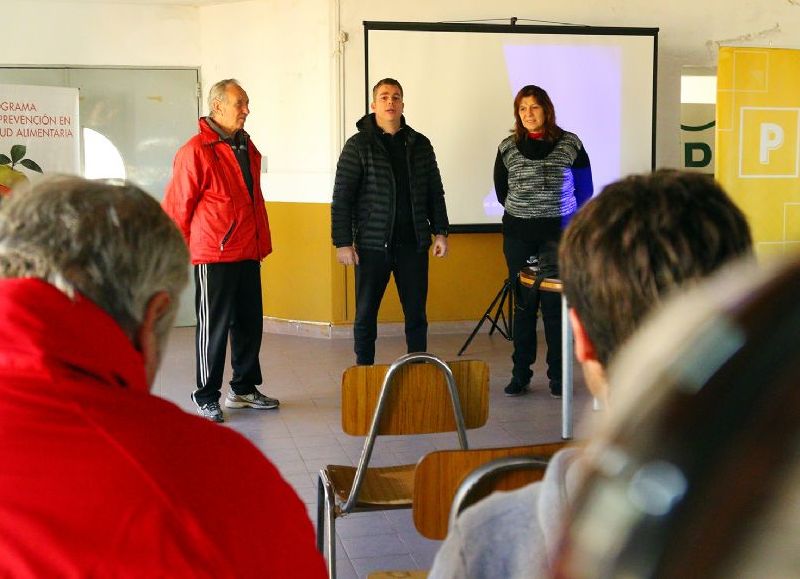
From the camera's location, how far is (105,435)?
41.3 inches

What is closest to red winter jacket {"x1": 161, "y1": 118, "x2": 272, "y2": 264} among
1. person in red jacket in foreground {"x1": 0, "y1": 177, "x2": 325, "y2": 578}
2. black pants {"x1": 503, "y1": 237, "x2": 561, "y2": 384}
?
black pants {"x1": 503, "y1": 237, "x2": 561, "y2": 384}

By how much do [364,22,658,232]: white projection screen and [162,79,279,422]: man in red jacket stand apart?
223 centimetres

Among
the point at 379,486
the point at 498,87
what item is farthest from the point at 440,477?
the point at 498,87

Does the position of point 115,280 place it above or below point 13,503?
above

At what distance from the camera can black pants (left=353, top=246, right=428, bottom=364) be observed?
5262 millimetres

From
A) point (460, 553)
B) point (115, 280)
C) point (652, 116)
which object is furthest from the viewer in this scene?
point (652, 116)

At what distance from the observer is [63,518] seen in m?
1.00

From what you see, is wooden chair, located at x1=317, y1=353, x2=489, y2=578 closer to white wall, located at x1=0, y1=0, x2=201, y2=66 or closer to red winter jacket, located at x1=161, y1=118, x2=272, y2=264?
red winter jacket, located at x1=161, y1=118, x2=272, y2=264

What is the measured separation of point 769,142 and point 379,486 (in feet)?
11.0

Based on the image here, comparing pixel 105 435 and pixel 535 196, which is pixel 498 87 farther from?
pixel 105 435

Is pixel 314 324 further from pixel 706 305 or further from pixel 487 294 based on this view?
pixel 706 305

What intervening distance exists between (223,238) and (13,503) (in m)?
3.82

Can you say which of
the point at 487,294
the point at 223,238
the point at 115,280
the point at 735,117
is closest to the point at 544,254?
the point at 735,117

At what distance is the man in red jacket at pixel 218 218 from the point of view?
4.75 metres
